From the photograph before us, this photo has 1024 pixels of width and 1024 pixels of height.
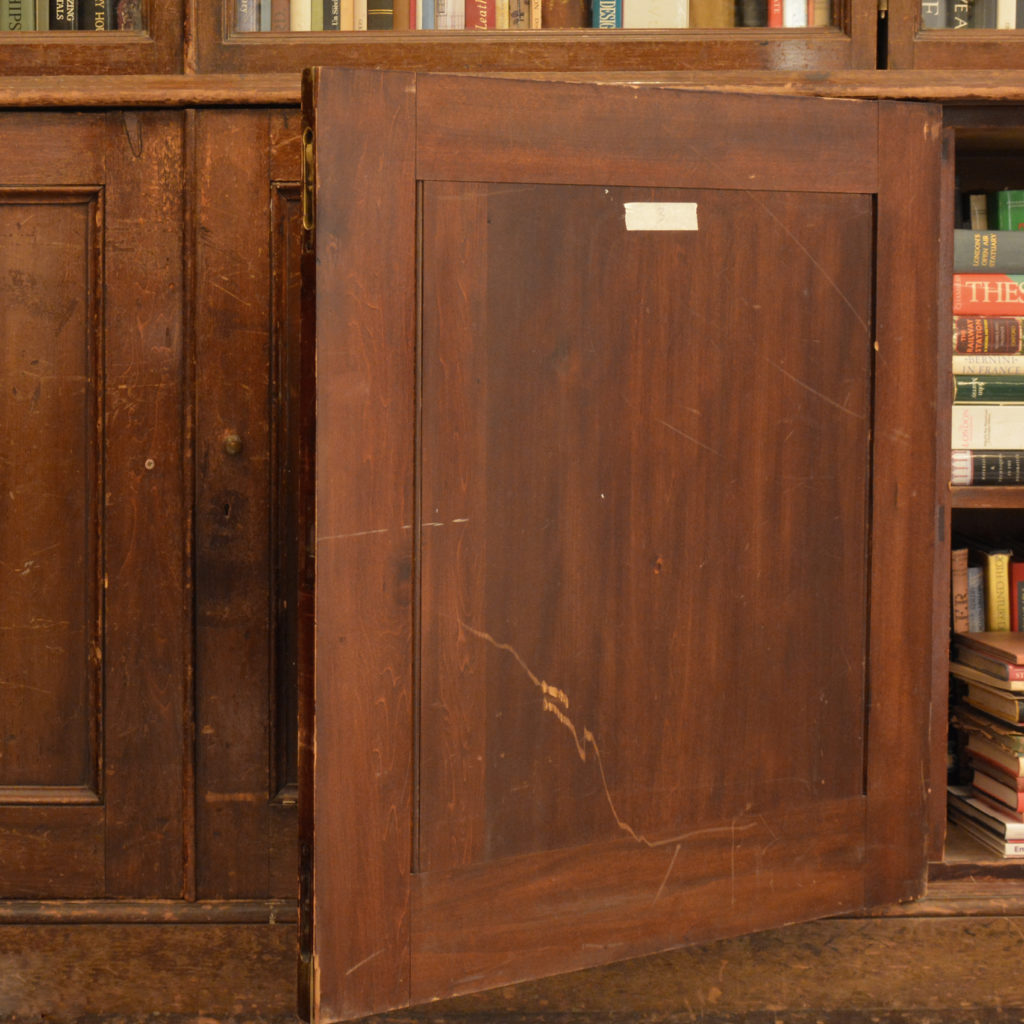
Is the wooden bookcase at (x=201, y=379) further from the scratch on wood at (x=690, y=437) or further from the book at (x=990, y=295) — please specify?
the scratch on wood at (x=690, y=437)

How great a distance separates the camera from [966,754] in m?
1.62

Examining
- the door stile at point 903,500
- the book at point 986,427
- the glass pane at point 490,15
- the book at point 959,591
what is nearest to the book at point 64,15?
the glass pane at point 490,15

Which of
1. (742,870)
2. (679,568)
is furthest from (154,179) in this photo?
(742,870)

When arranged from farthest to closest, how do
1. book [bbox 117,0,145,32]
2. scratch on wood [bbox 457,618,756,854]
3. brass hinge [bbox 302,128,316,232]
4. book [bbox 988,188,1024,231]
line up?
book [bbox 988,188,1024,231]
book [bbox 117,0,145,32]
scratch on wood [bbox 457,618,756,854]
brass hinge [bbox 302,128,316,232]

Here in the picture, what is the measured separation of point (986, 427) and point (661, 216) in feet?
2.08

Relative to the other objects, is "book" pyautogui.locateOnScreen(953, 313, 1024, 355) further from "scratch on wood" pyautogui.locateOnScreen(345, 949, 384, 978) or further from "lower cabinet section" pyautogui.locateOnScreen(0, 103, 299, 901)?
"scratch on wood" pyautogui.locateOnScreen(345, 949, 384, 978)

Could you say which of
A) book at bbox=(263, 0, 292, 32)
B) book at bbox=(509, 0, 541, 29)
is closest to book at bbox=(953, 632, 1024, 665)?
book at bbox=(509, 0, 541, 29)

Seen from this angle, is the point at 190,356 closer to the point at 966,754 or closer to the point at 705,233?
the point at 705,233

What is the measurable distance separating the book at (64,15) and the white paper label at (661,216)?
35.1 inches

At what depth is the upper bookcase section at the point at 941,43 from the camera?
1403 mm

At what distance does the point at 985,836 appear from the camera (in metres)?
1.51

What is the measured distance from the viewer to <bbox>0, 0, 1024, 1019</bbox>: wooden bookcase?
4.51 feet

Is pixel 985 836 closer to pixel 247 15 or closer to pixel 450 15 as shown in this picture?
pixel 450 15

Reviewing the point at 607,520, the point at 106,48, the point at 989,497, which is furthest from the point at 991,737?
the point at 106,48
